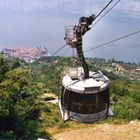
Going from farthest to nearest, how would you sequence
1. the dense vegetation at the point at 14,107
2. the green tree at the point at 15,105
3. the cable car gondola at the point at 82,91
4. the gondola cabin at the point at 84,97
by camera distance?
the green tree at the point at 15,105 → the dense vegetation at the point at 14,107 → the gondola cabin at the point at 84,97 → the cable car gondola at the point at 82,91

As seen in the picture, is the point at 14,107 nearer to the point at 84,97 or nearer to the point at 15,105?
the point at 15,105

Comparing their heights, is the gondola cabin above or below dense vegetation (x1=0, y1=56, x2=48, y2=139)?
above

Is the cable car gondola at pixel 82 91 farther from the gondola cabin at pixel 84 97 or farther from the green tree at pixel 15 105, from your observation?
the green tree at pixel 15 105

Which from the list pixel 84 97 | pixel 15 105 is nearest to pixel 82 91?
pixel 84 97

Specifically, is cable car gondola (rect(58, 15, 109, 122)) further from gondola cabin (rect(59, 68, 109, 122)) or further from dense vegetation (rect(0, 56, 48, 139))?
dense vegetation (rect(0, 56, 48, 139))

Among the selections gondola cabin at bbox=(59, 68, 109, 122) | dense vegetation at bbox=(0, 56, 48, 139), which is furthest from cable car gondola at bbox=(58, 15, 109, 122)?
dense vegetation at bbox=(0, 56, 48, 139)

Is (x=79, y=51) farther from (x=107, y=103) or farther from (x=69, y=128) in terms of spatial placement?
(x=69, y=128)

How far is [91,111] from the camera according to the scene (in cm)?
1307

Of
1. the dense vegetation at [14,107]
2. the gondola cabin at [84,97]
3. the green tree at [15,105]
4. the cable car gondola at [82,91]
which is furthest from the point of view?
the green tree at [15,105]

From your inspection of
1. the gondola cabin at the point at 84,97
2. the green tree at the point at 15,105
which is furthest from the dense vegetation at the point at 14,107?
the gondola cabin at the point at 84,97

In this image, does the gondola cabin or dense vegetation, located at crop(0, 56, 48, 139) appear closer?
the gondola cabin

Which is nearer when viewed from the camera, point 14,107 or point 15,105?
point 14,107

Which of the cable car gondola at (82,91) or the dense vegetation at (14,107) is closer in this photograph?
the cable car gondola at (82,91)

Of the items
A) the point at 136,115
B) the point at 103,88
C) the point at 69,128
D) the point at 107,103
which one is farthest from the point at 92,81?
the point at 136,115
